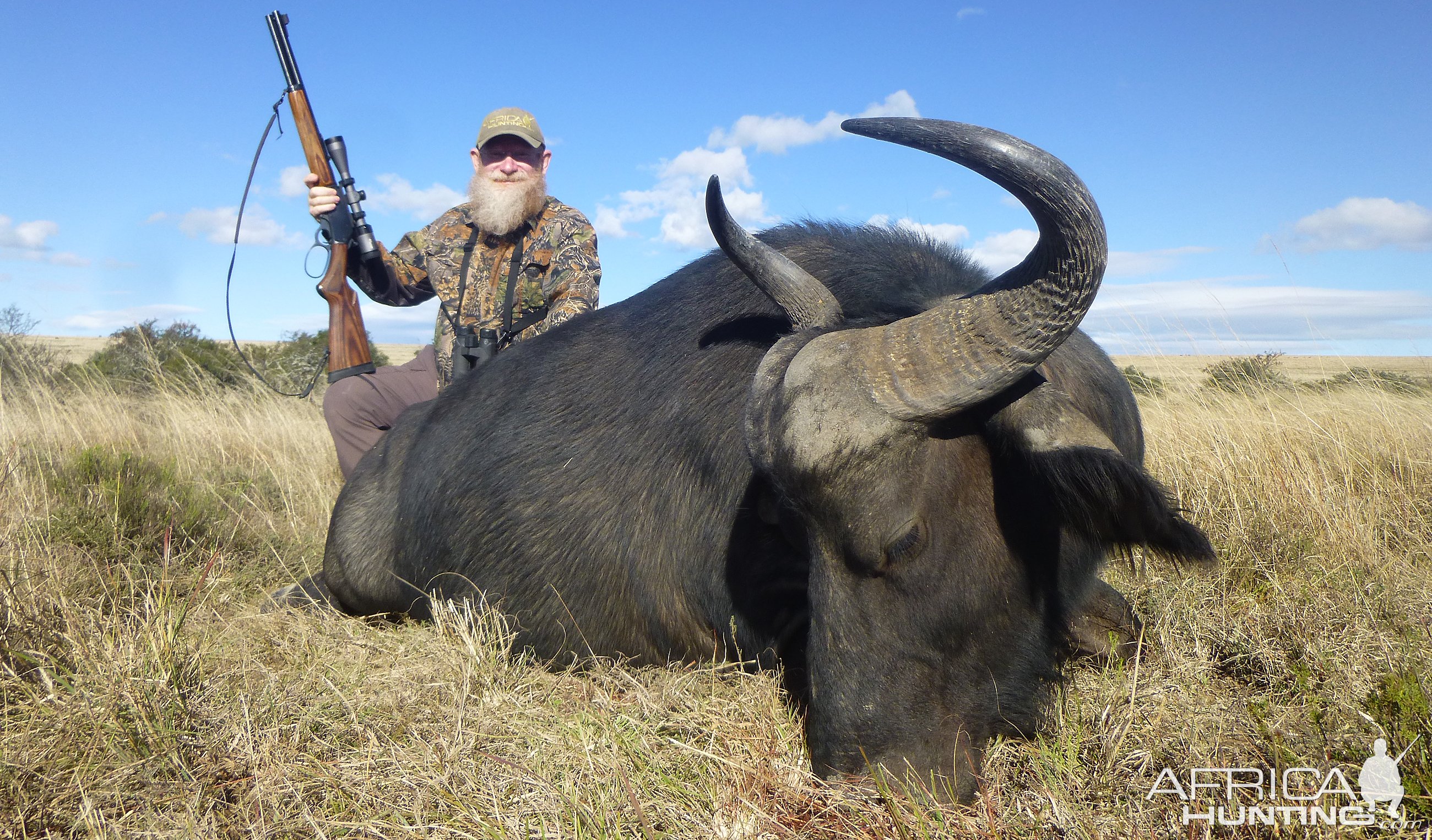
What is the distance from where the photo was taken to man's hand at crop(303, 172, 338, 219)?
606 centimetres

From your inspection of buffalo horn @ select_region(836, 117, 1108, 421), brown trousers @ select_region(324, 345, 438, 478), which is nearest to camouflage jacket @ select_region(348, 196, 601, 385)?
brown trousers @ select_region(324, 345, 438, 478)

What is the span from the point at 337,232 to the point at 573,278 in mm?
1740

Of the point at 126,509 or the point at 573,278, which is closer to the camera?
the point at 126,509

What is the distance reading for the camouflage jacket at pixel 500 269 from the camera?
5.77 metres

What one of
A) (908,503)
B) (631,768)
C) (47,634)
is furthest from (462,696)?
(908,503)

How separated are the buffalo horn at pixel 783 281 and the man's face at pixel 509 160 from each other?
12.9 feet

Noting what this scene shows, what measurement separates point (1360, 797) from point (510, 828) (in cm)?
205

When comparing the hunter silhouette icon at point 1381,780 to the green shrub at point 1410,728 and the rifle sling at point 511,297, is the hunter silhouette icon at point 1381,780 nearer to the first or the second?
the green shrub at point 1410,728

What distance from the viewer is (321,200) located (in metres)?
6.09

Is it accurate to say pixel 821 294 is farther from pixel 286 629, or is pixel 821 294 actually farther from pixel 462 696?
pixel 286 629

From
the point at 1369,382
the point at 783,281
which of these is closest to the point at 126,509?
the point at 783,281

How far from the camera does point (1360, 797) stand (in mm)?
2051

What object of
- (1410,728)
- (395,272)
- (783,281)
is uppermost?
(395,272)

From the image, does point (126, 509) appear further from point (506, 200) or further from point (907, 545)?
point (907, 545)
